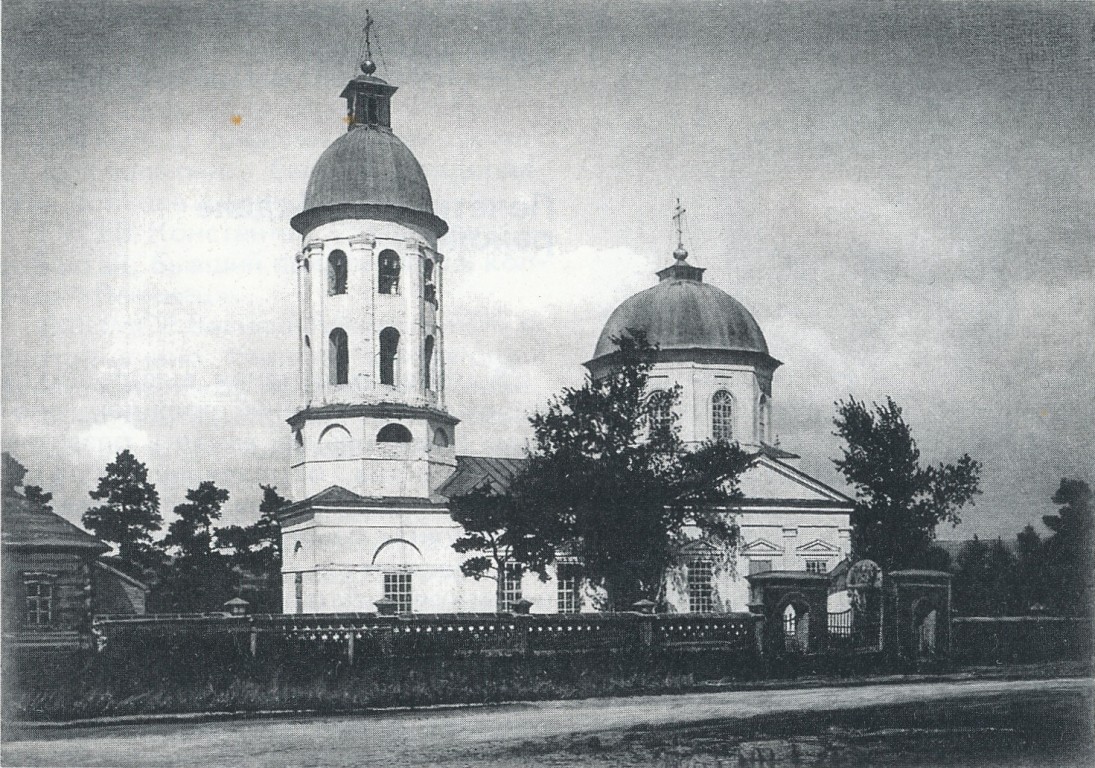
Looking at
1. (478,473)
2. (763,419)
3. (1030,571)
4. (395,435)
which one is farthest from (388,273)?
(1030,571)

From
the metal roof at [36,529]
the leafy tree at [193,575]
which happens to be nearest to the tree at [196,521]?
the leafy tree at [193,575]

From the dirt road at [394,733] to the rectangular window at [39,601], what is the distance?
250 inches

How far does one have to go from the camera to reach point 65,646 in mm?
19625

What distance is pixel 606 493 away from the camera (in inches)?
1126

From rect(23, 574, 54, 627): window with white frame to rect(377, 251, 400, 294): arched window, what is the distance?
40.2 feet

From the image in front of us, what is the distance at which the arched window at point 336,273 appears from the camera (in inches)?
1323

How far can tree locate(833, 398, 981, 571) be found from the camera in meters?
25.9

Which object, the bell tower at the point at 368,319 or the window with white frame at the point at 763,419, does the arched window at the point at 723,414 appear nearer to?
the window with white frame at the point at 763,419

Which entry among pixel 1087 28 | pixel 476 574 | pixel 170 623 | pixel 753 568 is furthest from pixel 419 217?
pixel 1087 28

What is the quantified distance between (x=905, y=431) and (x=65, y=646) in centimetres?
1547

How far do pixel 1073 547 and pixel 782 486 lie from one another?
16.5 m

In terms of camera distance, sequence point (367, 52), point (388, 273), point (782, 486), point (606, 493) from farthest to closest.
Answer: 1. point (782, 486)
2. point (388, 273)
3. point (606, 493)
4. point (367, 52)

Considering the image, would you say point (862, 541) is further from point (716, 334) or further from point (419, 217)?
point (419, 217)

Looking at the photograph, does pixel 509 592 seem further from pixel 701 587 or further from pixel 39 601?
pixel 39 601
